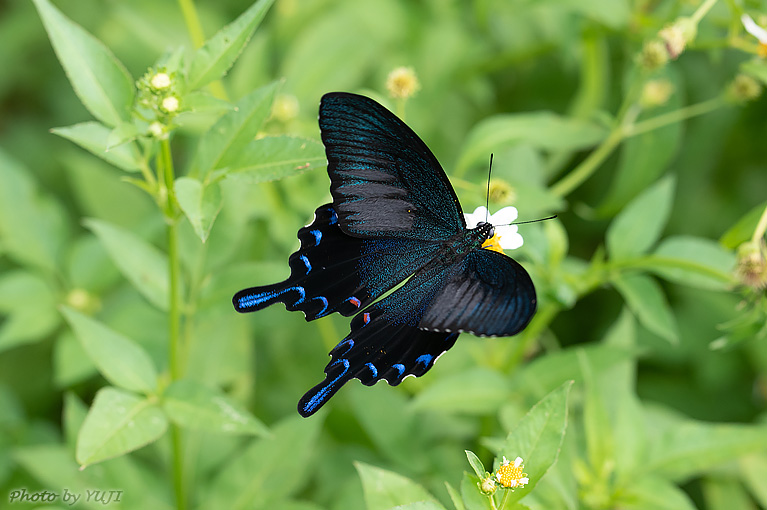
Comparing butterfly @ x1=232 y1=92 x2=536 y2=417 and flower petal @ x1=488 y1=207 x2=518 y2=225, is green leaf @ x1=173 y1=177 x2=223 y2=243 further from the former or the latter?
flower petal @ x1=488 y1=207 x2=518 y2=225

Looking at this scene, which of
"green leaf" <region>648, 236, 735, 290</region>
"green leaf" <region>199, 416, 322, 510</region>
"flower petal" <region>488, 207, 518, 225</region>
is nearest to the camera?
"flower petal" <region>488, 207, 518, 225</region>

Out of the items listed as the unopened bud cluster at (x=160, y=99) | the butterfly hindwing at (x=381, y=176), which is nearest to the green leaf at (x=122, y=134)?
the unopened bud cluster at (x=160, y=99)

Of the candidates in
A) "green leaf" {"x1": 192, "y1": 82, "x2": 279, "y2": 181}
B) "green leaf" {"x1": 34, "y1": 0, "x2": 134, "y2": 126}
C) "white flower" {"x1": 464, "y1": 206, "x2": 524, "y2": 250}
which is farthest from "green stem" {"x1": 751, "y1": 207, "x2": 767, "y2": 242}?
"green leaf" {"x1": 34, "y1": 0, "x2": 134, "y2": 126}

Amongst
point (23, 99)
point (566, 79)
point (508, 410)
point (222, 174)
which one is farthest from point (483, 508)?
point (23, 99)

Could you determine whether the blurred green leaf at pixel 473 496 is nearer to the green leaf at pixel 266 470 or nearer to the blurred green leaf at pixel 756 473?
the green leaf at pixel 266 470

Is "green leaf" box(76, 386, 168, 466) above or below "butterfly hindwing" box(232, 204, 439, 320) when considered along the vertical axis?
below

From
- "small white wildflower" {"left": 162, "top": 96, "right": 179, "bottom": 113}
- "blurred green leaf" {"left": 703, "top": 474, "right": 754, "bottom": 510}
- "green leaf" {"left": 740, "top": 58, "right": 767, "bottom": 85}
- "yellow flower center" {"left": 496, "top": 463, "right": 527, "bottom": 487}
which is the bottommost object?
"blurred green leaf" {"left": 703, "top": 474, "right": 754, "bottom": 510}

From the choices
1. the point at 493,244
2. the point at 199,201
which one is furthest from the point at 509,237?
the point at 199,201
